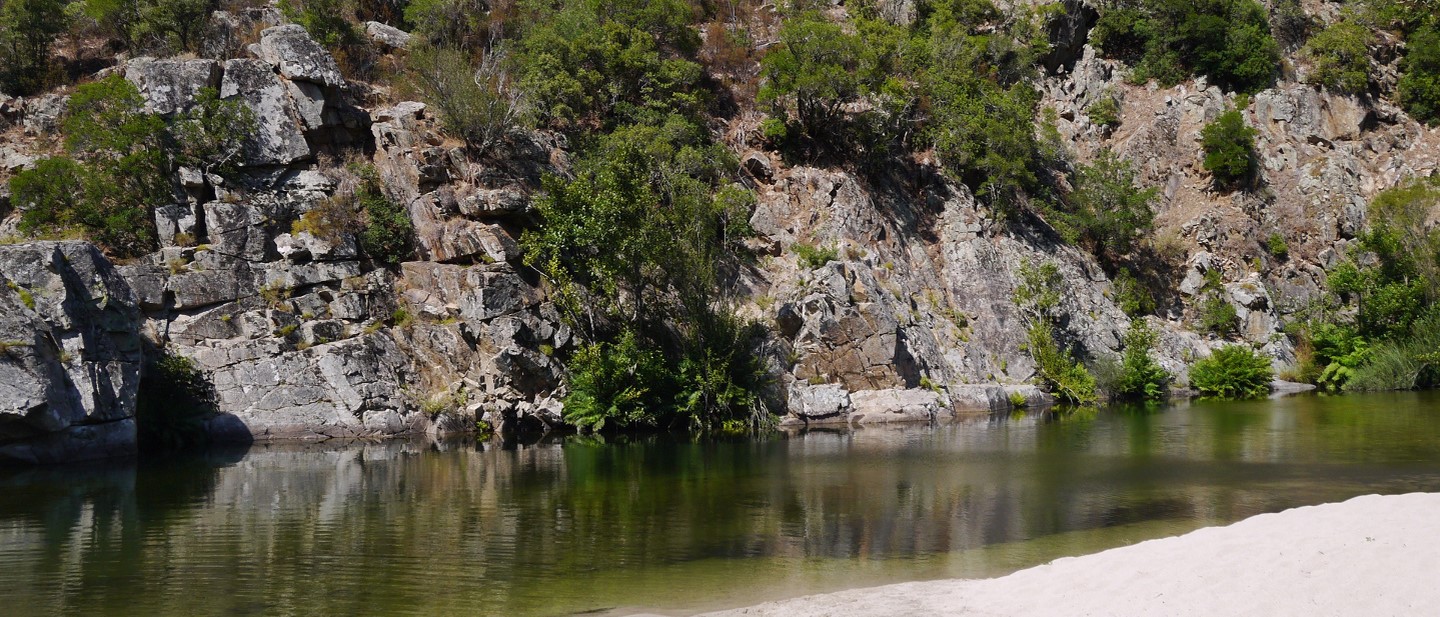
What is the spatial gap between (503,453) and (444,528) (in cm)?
1190

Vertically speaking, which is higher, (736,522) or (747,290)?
(747,290)

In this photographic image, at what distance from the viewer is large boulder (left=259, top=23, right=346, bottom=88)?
3922cm

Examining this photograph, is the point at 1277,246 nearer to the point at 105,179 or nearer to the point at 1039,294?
the point at 1039,294

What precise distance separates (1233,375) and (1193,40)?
82.1 ft

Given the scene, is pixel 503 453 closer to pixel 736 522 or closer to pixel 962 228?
pixel 736 522

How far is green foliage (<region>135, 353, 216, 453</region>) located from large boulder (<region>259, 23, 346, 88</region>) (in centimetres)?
1402

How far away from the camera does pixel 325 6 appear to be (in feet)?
151

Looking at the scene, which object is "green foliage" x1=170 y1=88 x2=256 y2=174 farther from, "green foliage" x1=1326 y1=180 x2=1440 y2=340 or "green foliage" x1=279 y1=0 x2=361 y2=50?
"green foliage" x1=1326 y1=180 x2=1440 y2=340

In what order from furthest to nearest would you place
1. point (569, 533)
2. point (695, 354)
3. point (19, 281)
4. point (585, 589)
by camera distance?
1. point (695, 354)
2. point (19, 281)
3. point (569, 533)
4. point (585, 589)

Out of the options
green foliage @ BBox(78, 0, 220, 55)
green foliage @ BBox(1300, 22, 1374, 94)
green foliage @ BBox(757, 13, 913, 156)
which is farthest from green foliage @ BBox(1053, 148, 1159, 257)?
green foliage @ BBox(78, 0, 220, 55)

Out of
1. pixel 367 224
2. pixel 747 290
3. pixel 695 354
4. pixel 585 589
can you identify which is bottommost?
pixel 585 589

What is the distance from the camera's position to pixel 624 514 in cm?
1778

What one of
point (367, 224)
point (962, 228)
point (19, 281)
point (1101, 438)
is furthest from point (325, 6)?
point (1101, 438)

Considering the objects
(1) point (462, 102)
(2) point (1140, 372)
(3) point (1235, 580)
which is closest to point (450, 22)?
(1) point (462, 102)
